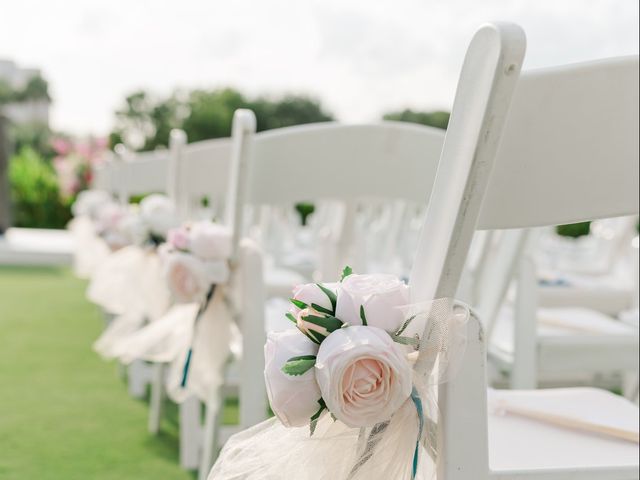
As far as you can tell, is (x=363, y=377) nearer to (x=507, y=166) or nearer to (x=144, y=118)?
(x=507, y=166)

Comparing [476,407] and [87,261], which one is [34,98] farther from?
[476,407]

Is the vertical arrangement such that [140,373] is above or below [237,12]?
below

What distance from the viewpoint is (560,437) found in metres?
0.91

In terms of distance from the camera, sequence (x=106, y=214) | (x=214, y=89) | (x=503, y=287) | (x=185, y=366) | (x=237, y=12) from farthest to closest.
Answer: (x=214, y=89), (x=237, y=12), (x=106, y=214), (x=185, y=366), (x=503, y=287)

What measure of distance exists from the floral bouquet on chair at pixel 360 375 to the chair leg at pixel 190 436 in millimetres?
1313

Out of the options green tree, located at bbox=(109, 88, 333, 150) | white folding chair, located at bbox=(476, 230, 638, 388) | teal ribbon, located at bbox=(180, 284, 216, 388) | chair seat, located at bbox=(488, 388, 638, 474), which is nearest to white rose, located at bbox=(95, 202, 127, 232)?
teal ribbon, located at bbox=(180, 284, 216, 388)

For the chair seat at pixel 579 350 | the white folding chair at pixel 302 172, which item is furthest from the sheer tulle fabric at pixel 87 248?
the chair seat at pixel 579 350

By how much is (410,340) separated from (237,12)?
17216 millimetres

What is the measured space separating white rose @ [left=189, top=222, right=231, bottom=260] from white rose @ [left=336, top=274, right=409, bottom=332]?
2.56 ft

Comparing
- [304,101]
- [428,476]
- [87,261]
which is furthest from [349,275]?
[304,101]

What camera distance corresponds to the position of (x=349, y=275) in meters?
0.66

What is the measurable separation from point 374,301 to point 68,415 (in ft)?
6.48

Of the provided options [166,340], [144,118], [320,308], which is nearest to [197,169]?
[166,340]

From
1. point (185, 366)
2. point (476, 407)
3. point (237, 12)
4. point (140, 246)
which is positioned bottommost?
point (185, 366)
